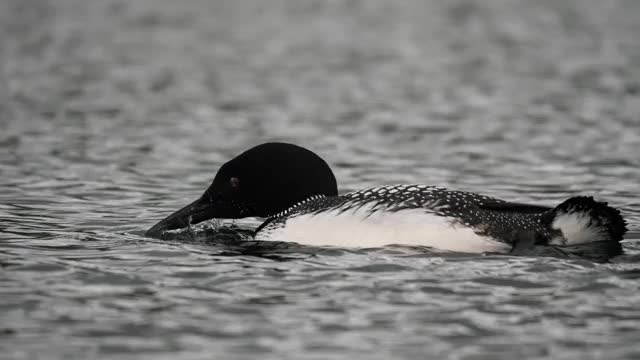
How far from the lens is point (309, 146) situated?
34.9 feet

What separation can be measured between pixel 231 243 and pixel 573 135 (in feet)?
15.0

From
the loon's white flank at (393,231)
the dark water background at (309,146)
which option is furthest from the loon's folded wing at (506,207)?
the dark water background at (309,146)

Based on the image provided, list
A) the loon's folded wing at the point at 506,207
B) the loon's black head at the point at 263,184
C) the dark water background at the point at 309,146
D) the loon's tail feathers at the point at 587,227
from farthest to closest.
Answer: the loon's black head at the point at 263,184 < the loon's folded wing at the point at 506,207 < the loon's tail feathers at the point at 587,227 < the dark water background at the point at 309,146

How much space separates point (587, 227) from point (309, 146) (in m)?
4.30

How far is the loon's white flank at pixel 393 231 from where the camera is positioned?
21.5ft

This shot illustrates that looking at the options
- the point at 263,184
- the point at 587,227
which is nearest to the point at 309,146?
the point at 263,184

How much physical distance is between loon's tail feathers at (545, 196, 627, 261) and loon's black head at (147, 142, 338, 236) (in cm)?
139

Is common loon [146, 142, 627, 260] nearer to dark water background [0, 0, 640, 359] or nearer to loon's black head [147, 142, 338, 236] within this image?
dark water background [0, 0, 640, 359]

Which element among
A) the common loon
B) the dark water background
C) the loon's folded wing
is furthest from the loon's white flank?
the loon's folded wing

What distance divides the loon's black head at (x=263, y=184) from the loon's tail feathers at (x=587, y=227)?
54.9 inches

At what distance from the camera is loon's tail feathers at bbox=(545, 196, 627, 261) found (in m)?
6.53

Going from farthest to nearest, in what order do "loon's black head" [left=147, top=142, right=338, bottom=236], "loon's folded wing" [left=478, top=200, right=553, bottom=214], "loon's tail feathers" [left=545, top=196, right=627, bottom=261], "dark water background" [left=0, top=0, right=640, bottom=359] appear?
"loon's black head" [left=147, top=142, right=338, bottom=236] < "loon's folded wing" [left=478, top=200, right=553, bottom=214] < "loon's tail feathers" [left=545, top=196, right=627, bottom=261] < "dark water background" [left=0, top=0, right=640, bottom=359]

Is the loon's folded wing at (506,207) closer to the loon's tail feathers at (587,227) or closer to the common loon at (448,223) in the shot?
the common loon at (448,223)

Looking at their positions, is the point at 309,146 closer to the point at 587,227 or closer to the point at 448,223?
the point at 448,223
